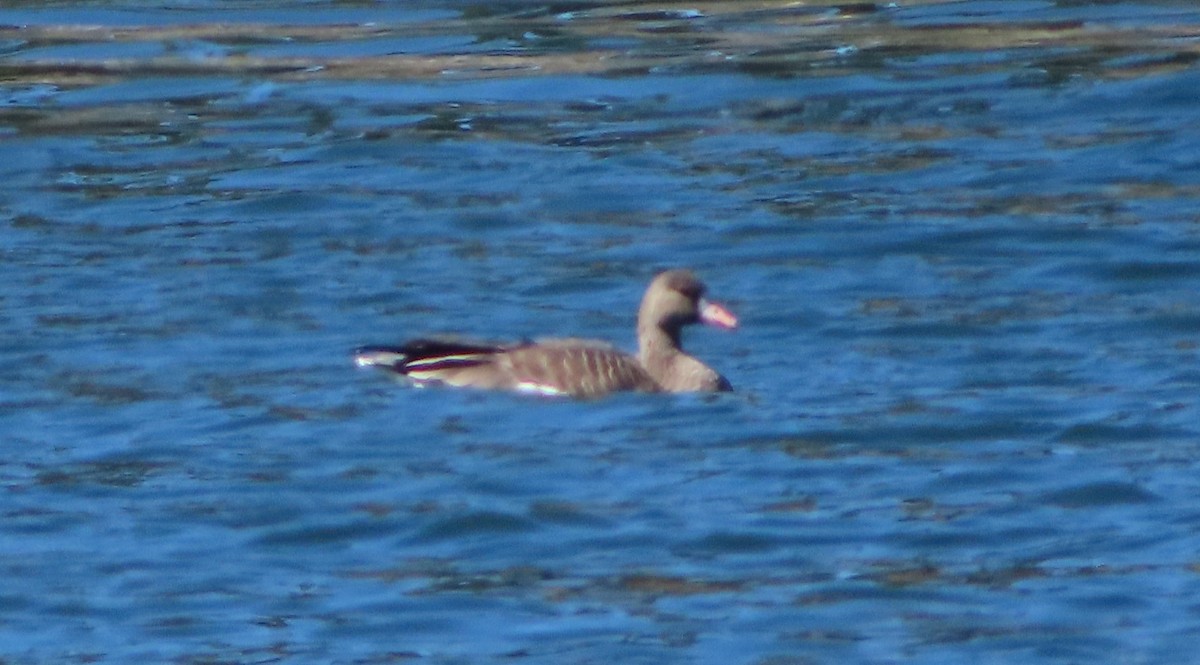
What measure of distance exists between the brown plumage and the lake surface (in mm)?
119

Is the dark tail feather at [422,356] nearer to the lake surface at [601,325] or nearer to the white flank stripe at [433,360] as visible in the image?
the white flank stripe at [433,360]

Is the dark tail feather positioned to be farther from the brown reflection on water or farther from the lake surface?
the brown reflection on water

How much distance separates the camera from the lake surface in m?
8.74

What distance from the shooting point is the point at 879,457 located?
1046 cm

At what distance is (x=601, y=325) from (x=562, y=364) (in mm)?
1751

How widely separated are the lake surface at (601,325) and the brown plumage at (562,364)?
12 centimetres

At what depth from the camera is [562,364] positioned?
11719 mm

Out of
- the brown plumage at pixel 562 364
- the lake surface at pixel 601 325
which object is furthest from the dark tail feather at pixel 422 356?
the lake surface at pixel 601 325

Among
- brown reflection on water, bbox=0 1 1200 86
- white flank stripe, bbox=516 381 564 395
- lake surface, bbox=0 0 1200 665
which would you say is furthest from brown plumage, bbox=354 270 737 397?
brown reflection on water, bbox=0 1 1200 86

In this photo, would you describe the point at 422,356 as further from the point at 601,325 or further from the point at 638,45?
the point at 638,45

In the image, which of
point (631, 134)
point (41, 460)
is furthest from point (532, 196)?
point (41, 460)

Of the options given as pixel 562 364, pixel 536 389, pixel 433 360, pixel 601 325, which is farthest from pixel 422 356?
pixel 601 325

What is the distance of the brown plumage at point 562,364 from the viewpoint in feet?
38.6

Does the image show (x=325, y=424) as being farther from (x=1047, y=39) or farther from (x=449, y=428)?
(x=1047, y=39)
